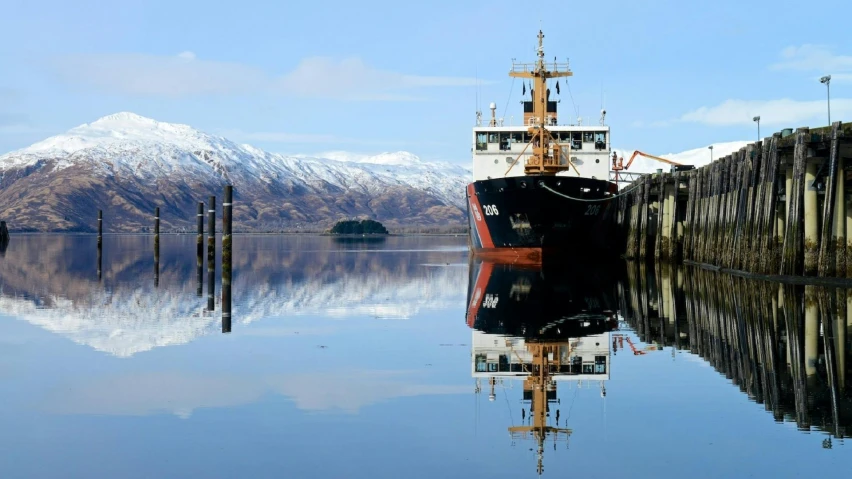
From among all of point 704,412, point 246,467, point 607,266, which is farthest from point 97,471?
point 607,266

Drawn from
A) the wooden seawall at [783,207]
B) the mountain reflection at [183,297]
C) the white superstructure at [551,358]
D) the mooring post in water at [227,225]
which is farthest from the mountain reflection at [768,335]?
the mooring post in water at [227,225]

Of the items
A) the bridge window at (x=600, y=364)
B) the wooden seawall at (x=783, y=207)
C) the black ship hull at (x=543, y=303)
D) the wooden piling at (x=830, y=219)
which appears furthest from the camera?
the wooden seawall at (x=783, y=207)

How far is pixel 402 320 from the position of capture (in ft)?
82.0

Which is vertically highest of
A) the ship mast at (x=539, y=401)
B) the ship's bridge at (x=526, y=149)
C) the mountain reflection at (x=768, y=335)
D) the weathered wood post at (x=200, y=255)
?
the ship's bridge at (x=526, y=149)

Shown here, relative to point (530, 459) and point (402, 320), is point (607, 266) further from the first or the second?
point (530, 459)

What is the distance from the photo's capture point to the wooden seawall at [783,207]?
30359 mm

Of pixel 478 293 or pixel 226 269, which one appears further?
pixel 226 269

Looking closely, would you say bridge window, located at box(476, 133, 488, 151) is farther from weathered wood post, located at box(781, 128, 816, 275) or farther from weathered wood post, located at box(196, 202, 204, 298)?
weathered wood post, located at box(781, 128, 816, 275)

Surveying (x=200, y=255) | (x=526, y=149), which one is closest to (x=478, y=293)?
(x=526, y=149)

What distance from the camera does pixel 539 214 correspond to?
161 feet

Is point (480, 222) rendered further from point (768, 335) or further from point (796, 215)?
point (768, 335)

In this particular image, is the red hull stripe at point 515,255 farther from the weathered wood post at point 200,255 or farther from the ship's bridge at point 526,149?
the weathered wood post at point 200,255

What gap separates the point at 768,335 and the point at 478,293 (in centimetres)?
1444

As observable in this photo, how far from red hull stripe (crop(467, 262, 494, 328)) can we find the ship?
Result: 2.87 m
